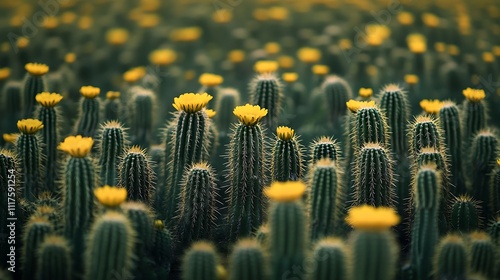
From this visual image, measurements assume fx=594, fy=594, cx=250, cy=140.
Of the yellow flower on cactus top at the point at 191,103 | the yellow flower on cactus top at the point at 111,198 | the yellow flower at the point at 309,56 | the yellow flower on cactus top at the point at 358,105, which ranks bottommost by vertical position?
the yellow flower on cactus top at the point at 111,198

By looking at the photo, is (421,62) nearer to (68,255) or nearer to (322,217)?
(322,217)

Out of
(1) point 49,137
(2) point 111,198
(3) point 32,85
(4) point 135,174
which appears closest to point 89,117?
(1) point 49,137

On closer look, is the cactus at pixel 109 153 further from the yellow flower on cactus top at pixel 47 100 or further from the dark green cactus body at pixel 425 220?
the dark green cactus body at pixel 425 220

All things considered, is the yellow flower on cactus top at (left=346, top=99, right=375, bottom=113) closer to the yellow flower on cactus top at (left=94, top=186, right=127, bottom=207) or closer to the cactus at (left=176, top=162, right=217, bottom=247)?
the cactus at (left=176, top=162, right=217, bottom=247)

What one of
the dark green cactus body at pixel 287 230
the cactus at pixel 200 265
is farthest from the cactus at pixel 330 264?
the cactus at pixel 200 265

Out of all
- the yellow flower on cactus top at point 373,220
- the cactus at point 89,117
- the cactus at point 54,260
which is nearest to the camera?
the yellow flower on cactus top at point 373,220

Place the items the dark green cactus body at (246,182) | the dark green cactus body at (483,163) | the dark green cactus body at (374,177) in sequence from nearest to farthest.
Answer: the dark green cactus body at (374,177), the dark green cactus body at (246,182), the dark green cactus body at (483,163)
